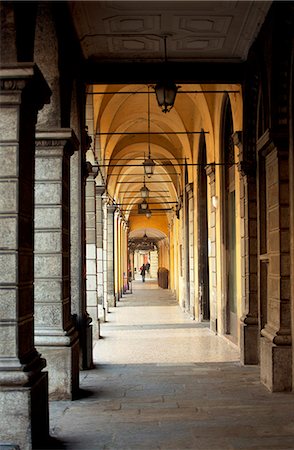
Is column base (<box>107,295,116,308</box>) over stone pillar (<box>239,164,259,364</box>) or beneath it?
beneath

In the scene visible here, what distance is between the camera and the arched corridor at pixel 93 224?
514cm

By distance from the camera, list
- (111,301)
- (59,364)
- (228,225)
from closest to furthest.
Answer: (59,364) < (228,225) < (111,301)

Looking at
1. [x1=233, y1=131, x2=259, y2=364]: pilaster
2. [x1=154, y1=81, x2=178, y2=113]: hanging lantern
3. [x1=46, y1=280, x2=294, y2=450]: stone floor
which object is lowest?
[x1=46, y1=280, x2=294, y2=450]: stone floor

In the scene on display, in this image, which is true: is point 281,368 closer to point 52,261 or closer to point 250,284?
point 250,284

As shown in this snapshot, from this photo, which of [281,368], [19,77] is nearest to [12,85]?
[19,77]

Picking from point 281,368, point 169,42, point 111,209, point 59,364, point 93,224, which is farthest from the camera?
point 111,209

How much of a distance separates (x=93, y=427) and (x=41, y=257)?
6.59ft

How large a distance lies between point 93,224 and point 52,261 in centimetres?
466

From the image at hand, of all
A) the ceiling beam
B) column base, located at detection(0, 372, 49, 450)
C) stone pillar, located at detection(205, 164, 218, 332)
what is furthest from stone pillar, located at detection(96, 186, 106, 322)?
column base, located at detection(0, 372, 49, 450)

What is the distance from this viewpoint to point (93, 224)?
38.8 ft

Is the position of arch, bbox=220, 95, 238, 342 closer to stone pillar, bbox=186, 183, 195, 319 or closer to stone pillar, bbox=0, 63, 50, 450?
stone pillar, bbox=186, 183, 195, 319

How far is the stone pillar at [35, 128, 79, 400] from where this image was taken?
7.16 meters

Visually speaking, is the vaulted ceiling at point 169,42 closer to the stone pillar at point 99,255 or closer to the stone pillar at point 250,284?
the stone pillar at point 250,284

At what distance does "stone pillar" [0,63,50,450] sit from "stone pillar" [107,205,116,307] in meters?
17.6
